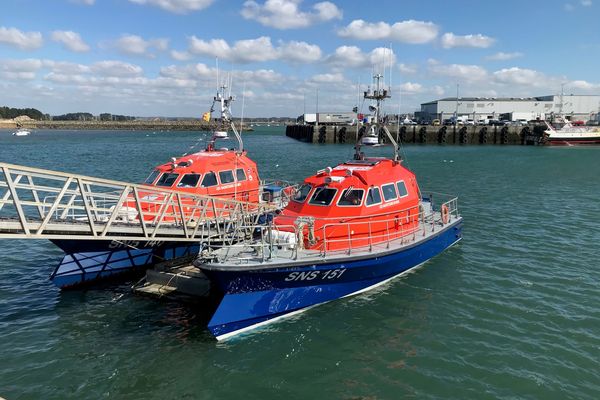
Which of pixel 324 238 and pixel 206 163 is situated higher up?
pixel 206 163

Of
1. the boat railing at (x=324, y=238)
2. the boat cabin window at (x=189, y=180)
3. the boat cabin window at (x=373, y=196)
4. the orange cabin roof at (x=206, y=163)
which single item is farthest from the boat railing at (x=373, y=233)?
the orange cabin roof at (x=206, y=163)

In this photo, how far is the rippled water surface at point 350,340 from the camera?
850 centimetres

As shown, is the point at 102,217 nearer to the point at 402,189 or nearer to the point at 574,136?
the point at 402,189

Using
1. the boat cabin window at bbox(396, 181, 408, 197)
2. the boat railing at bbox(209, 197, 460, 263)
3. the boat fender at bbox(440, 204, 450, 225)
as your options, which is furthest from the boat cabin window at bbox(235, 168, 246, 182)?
the boat fender at bbox(440, 204, 450, 225)

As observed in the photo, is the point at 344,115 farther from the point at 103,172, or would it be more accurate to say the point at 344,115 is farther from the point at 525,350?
the point at 525,350

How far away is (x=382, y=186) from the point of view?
13273 mm

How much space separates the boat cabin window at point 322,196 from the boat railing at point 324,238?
0.73m

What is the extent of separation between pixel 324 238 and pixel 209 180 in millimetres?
6347

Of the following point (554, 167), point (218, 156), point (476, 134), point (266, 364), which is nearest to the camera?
point (266, 364)

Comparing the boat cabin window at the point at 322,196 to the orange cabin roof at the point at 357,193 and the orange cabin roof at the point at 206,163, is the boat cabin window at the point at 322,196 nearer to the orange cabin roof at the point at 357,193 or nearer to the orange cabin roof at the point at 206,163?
the orange cabin roof at the point at 357,193

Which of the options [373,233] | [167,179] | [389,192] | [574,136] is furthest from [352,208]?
[574,136]

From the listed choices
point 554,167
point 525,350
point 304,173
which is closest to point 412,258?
point 525,350

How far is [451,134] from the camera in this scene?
8025cm

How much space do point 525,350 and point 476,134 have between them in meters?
76.5
